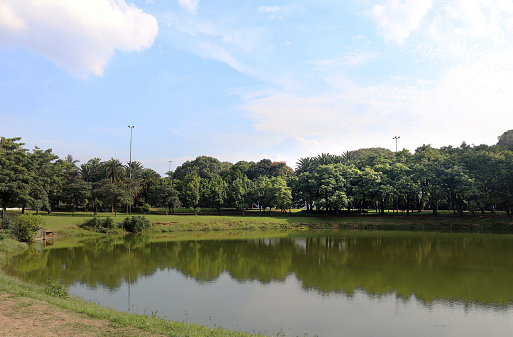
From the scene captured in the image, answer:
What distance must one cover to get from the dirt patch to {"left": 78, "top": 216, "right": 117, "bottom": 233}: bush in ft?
118

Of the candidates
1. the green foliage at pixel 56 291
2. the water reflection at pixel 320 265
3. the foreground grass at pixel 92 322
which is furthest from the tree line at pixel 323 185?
the foreground grass at pixel 92 322

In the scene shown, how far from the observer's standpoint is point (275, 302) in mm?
17250

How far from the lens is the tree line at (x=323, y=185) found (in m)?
48.8

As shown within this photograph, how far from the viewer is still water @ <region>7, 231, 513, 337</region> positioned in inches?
567

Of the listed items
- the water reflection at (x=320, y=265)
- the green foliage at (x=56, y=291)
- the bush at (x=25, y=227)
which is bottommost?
the water reflection at (x=320, y=265)

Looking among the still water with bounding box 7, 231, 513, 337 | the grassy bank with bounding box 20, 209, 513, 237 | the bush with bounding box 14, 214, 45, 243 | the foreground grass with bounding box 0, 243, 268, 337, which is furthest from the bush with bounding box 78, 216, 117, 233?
the foreground grass with bounding box 0, 243, 268, 337

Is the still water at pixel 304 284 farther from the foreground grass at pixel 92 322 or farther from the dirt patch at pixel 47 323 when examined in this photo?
the dirt patch at pixel 47 323

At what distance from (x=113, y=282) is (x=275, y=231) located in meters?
38.1

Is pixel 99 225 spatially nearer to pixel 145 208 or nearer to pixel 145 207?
pixel 145 207

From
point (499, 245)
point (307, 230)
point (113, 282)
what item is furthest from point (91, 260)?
point (499, 245)

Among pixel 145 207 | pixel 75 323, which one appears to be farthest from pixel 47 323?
pixel 145 207

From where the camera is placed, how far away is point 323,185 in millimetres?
64312

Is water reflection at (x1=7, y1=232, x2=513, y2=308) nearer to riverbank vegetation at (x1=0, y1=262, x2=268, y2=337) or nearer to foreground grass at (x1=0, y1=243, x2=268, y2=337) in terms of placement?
foreground grass at (x1=0, y1=243, x2=268, y2=337)

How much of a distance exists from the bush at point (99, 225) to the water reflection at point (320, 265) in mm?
6526
